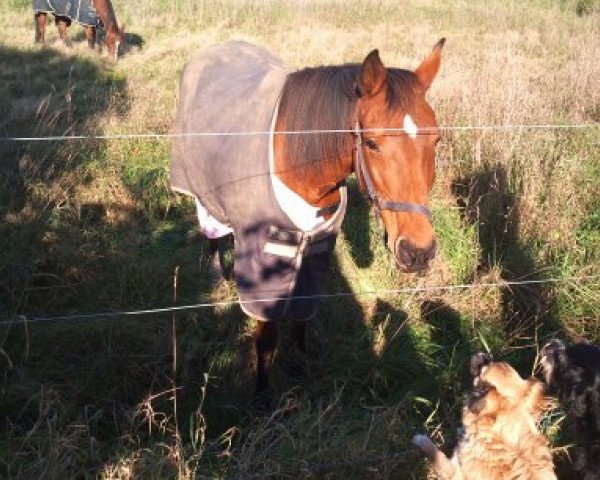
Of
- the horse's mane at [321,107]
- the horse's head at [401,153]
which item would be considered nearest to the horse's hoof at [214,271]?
the horse's mane at [321,107]

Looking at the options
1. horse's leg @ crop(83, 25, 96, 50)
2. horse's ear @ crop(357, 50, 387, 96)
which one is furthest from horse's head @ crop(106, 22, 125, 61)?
horse's ear @ crop(357, 50, 387, 96)

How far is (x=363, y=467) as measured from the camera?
7.68 feet

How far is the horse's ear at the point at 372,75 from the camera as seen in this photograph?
212 centimetres

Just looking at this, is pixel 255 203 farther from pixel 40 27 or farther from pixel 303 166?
pixel 40 27

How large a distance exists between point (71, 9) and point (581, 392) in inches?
406

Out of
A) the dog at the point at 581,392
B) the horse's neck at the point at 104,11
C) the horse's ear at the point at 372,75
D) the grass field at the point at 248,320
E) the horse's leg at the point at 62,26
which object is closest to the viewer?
the horse's ear at the point at 372,75

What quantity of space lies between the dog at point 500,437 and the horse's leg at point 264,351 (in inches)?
42.3

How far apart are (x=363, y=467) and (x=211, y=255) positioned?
2151 millimetres

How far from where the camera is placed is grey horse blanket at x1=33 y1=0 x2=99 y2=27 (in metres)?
9.89

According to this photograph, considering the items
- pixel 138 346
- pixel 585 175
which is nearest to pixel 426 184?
pixel 138 346

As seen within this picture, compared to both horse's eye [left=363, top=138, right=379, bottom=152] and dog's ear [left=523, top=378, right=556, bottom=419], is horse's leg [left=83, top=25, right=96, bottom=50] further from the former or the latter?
dog's ear [left=523, top=378, right=556, bottom=419]

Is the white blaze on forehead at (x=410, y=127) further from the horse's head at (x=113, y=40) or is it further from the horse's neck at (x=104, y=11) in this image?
the horse's neck at (x=104, y=11)

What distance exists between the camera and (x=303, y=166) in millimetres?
2588

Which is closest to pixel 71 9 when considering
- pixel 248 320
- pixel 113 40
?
pixel 113 40
